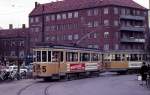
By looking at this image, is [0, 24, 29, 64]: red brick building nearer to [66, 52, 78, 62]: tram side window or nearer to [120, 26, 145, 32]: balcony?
[120, 26, 145, 32]: balcony

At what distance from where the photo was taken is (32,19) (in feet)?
395

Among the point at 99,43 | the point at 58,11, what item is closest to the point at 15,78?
the point at 99,43

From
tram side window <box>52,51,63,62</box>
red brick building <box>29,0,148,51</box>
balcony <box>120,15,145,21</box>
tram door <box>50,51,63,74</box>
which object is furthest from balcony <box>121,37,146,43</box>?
tram door <box>50,51,63,74</box>

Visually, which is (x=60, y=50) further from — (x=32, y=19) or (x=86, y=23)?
(x=32, y=19)

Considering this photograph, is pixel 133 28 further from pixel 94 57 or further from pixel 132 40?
pixel 94 57

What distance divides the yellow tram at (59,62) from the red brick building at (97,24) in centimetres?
5294

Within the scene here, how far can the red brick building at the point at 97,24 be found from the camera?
102812mm

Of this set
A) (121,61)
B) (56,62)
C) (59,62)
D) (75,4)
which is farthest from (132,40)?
(56,62)

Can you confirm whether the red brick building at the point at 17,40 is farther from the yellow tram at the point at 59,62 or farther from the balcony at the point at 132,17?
the yellow tram at the point at 59,62

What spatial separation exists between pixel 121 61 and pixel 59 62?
16657 millimetres

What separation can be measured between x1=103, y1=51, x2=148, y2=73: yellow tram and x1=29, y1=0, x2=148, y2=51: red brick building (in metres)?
41.5

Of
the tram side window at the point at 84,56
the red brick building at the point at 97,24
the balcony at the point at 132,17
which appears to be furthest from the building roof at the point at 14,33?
the tram side window at the point at 84,56

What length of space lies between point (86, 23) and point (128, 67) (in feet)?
173

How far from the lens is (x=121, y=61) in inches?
2136
